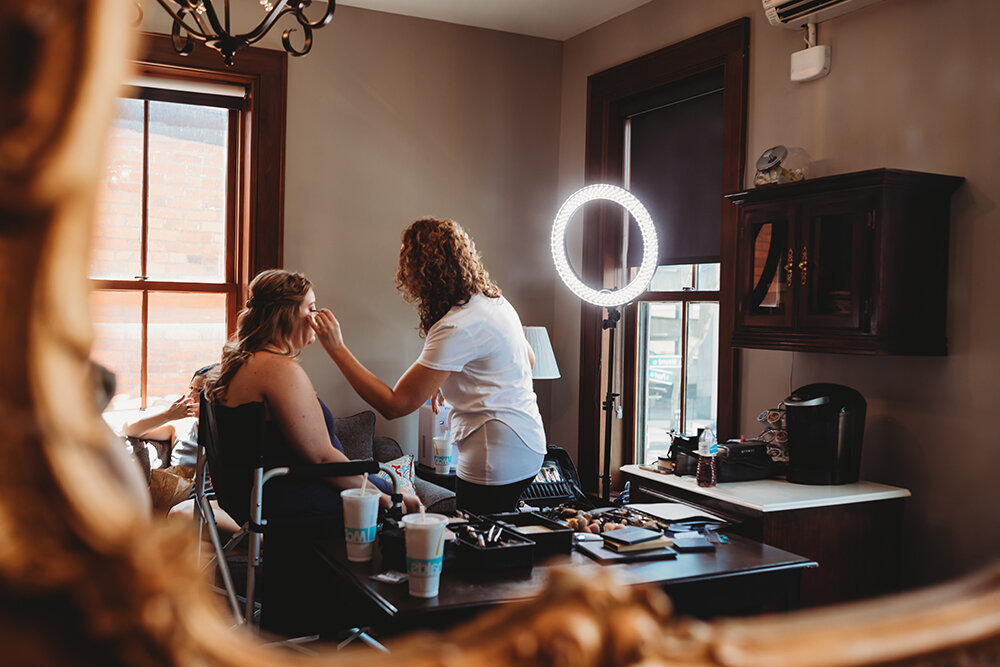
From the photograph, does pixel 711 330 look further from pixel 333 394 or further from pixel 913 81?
pixel 333 394

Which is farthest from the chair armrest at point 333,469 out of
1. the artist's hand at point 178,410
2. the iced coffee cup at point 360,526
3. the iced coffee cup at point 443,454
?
the iced coffee cup at point 443,454

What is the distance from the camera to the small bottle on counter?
2.48 metres

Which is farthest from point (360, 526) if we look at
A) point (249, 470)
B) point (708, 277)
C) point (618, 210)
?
point (618, 210)

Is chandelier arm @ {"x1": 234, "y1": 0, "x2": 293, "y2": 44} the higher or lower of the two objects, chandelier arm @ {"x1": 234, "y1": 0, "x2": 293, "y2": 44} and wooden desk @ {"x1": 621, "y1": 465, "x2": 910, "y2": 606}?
the higher

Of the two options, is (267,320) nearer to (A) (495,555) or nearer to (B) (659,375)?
(A) (495,555)

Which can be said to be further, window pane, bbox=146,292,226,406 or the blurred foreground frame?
window pane, bbox=146,292,226,406

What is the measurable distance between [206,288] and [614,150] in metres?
2.12

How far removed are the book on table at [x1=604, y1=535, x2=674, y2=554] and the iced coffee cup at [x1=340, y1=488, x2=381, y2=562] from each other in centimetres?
51

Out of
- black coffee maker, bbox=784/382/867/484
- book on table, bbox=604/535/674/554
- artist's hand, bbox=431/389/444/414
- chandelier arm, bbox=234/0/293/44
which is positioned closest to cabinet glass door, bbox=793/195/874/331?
black coffee maker, bbox=784/382/867/484

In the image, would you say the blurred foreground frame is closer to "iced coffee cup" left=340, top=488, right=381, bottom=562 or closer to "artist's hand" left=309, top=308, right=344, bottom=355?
"iced coffee cup" left=340, top=488, right=381, bottom=562

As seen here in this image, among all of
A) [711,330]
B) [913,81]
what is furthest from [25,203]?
[711,330]

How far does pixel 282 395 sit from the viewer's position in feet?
7.50

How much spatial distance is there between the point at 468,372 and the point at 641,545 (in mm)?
820

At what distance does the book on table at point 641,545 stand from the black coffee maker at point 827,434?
90cm
